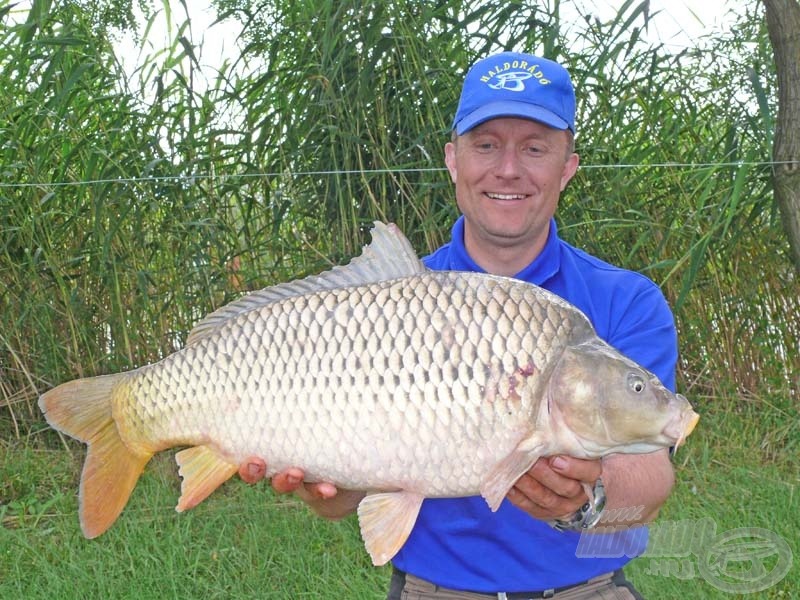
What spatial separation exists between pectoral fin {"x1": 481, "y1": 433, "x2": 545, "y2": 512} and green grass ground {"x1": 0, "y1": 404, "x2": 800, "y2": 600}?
1.15 m

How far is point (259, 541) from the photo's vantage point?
8.43 feet

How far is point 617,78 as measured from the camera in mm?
2980

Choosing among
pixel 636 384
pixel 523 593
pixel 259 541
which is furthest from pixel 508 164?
pixel 259 541

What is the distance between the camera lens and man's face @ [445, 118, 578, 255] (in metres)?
1.59

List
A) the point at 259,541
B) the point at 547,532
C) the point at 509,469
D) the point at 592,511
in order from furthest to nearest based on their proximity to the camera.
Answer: the point at 259,541
the point at 547,532
the point at 592,511
the point at 509,469

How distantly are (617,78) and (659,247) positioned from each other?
0.50 meters

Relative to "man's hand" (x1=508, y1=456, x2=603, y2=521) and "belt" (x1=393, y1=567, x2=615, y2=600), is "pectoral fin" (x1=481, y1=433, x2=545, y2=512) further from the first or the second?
"belt" (x1=393, y1=567, x2=615, y2=600)

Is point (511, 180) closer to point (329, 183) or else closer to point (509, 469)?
point (509, 469)

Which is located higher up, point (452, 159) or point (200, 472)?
point (452, 159)

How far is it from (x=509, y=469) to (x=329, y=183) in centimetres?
183

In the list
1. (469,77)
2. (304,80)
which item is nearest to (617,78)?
(304,80)

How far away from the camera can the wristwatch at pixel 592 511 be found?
52.4 inches

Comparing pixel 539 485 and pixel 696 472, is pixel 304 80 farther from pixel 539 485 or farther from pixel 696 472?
pixel 539 485

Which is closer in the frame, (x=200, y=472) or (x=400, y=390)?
(x=400, y=390)
